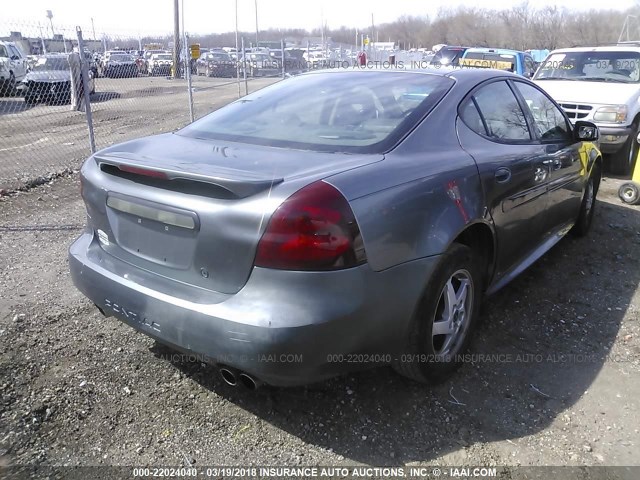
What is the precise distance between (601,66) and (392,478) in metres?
8.77

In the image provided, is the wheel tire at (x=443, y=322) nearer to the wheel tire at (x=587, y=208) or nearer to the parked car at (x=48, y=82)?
the wheel tire at (x=587, y=208)

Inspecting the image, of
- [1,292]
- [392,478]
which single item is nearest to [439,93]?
[392,478]

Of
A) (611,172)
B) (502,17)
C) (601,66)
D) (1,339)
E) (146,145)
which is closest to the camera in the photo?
(146,145)

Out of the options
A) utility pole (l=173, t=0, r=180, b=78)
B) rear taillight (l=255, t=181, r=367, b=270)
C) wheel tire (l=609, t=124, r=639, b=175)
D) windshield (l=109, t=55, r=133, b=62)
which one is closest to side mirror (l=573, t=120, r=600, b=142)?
rear taillight (l=255, t=181, r=367, b=270)

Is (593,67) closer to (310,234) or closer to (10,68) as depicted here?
(310,234)

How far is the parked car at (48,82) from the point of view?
15.7m

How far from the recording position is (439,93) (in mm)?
2973

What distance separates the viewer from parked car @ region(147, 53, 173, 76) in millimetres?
29597

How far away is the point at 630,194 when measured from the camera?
643cm

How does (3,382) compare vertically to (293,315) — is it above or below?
below

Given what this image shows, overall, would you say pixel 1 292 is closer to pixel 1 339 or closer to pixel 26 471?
pixel 1 339

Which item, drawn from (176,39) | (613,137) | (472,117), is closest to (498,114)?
(472,117)

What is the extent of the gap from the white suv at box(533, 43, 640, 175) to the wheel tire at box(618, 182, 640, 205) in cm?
154

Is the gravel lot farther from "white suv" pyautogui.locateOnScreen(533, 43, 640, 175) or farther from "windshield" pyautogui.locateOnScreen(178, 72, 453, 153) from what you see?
"white suv" pyautogui.locateOnScreen(533, 43, 640, 175)
